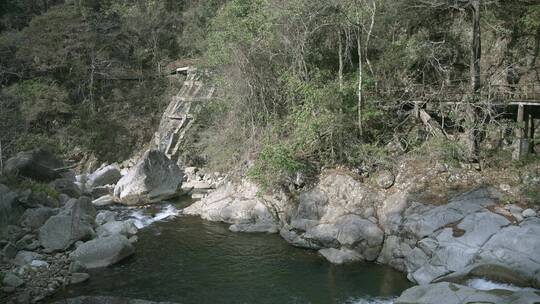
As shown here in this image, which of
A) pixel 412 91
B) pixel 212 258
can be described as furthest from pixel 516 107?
pixel 212 258

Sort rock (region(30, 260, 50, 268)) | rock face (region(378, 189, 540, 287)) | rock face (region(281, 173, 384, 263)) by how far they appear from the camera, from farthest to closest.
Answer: rock face (region(281, 173, 384, 263)) → rock (region(30, 260, 50, 268)) → rock face (region(378, 189, 540, 287))

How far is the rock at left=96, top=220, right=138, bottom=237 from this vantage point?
16.4 m

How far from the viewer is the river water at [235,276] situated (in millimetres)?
12391

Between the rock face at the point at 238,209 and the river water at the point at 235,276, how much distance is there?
2.49 feet

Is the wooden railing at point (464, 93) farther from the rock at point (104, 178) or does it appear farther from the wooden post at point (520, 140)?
the rock at point (104, 178)

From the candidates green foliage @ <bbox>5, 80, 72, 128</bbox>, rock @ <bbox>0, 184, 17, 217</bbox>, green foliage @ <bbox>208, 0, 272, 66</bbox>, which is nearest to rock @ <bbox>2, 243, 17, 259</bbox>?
rock @ <bbox>0, 184, 17, 217</bbox>

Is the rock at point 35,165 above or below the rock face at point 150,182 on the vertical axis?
above

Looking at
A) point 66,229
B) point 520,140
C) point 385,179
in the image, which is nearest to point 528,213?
point 520,140

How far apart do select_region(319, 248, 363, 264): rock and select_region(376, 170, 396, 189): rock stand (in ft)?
9.99

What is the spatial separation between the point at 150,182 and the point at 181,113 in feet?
31.3

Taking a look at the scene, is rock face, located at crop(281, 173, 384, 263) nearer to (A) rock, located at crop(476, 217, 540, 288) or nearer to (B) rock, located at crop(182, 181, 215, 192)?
(A) rock, located at crop(476, 217, 540, 288)

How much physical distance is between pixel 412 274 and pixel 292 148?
281 inches

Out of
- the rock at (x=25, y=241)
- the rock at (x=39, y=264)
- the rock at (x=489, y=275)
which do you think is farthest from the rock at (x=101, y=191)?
the rock at (x=489, y=275)

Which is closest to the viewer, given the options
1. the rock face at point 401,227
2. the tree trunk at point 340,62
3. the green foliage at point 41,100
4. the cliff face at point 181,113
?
the rock face at point 401,227
